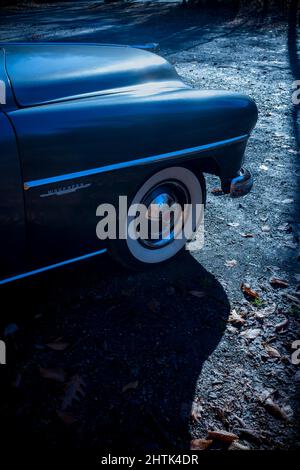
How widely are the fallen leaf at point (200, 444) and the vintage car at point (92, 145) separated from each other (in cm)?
128

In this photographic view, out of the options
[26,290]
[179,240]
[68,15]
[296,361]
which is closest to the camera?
[296,361]

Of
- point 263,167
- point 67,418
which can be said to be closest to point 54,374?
point 67,418

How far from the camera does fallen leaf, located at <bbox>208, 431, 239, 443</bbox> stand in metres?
1.94

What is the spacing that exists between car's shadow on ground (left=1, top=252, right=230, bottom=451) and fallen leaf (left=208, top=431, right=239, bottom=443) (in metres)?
0.13

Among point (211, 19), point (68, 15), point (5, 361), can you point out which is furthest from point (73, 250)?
point (68, 15)

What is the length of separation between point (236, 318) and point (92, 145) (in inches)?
59.3

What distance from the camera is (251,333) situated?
8.30ft

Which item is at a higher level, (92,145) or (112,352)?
(92,145)

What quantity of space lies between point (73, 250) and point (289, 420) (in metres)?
1.60

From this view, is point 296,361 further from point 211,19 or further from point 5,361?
point 211,19

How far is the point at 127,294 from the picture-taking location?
9.07ft

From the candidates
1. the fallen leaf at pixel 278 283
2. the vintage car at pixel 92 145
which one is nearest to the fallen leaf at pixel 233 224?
the vintage car at pixel 92 145

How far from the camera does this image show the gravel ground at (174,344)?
1.97m

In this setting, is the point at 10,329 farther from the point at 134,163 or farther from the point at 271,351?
the point at 271,351
